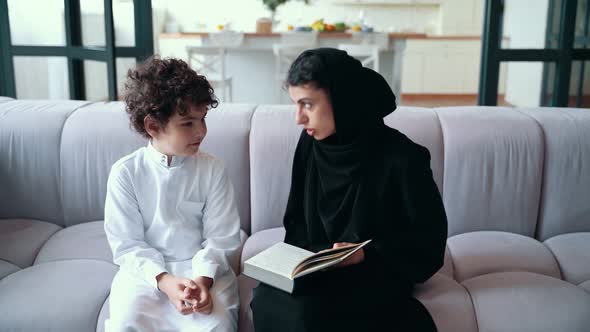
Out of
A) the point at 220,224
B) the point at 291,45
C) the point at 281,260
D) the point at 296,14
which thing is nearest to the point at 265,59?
the point at 291,45

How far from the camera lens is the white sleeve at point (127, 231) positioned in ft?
5.06

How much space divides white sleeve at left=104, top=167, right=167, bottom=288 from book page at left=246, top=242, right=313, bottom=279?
30cm

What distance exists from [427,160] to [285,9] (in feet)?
23.1

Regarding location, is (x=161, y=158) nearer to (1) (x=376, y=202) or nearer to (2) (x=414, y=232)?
(1) (x=376, y=202)

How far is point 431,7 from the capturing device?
26.6 feet

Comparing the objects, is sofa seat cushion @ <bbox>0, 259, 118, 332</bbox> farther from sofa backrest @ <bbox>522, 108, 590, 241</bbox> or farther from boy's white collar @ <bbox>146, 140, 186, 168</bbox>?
sofa backrest @ <bbox>522, 108, 590, 241</bbox>

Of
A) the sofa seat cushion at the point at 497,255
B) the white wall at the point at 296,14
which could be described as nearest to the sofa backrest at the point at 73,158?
the sofa seat cushion at the point at 497,255

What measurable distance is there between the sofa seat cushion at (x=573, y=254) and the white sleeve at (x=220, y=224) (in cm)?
113

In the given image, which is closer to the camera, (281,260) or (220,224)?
(281,260)

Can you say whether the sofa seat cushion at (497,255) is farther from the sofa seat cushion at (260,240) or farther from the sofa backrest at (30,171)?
the sofa backrest at (30,171)

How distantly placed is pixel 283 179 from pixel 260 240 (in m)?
0.26

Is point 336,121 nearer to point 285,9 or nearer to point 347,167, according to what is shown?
point 347,167

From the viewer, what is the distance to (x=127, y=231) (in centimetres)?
159

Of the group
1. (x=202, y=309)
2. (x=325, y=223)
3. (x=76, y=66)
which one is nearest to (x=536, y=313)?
(x=325, y=223)
